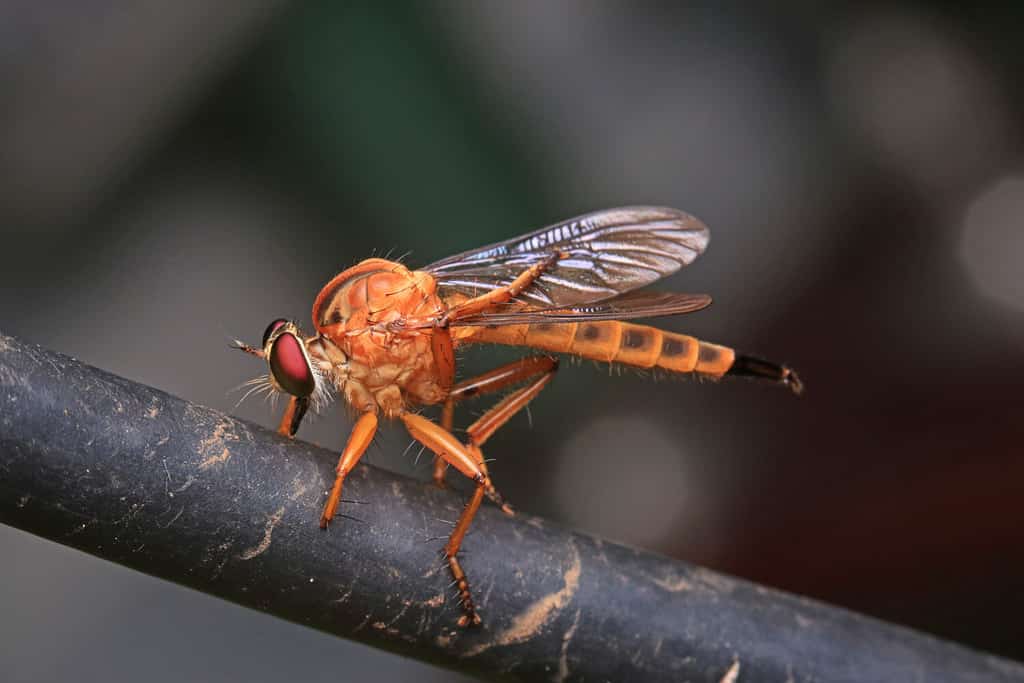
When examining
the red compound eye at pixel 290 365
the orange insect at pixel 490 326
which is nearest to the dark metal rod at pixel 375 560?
the orange insect at pixel 490 326

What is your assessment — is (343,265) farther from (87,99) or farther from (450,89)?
(87,99)

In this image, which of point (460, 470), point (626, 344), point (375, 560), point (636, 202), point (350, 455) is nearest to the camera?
point (375, 560)

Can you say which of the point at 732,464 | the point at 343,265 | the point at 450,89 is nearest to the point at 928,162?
the point at 732,464

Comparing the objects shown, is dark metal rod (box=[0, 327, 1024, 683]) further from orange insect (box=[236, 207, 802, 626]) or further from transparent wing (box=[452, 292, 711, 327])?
transparent wing (box=[452, 292, 711, 327])

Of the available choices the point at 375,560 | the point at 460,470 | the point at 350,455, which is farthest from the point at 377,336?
the point at 375,560

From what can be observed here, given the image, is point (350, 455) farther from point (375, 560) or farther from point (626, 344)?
point (626, 344)

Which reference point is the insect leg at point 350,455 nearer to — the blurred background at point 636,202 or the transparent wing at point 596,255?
the transparent wing at point 596,255

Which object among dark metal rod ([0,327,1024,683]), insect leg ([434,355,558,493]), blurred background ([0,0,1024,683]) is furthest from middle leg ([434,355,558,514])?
blurred background ([0,0,1024,683])
